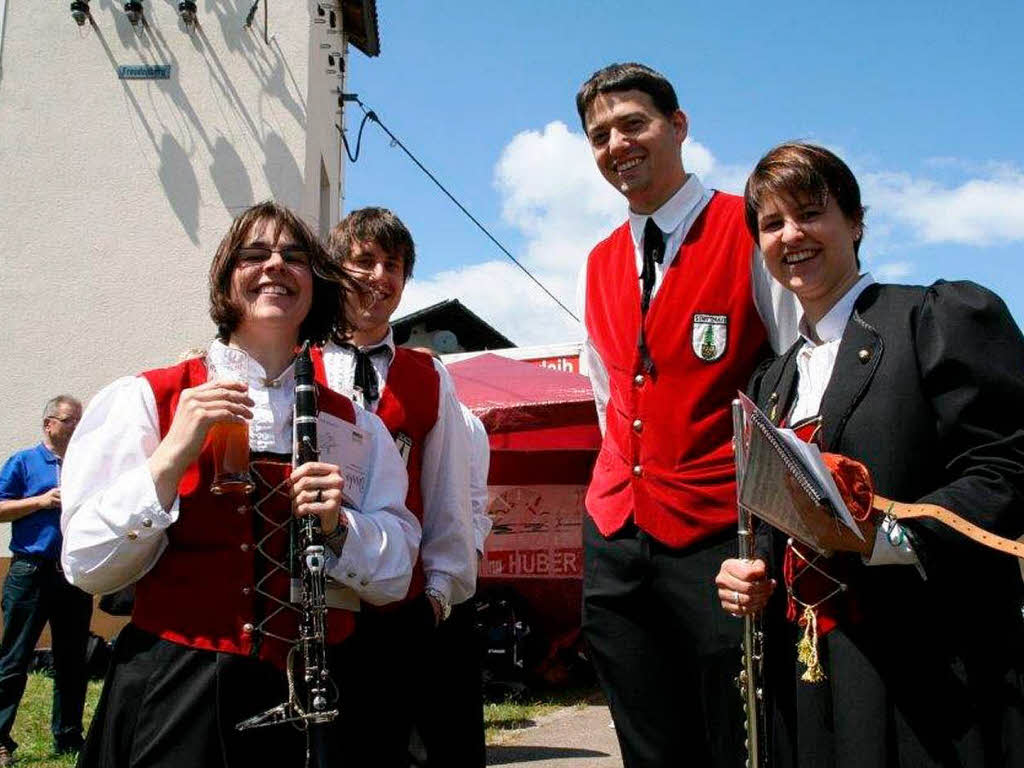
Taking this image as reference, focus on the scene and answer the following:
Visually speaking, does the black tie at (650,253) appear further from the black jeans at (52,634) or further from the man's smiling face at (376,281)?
the black jeans at (52,634)

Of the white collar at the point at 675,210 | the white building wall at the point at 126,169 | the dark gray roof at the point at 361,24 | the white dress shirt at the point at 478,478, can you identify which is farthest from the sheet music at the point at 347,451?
the dark gray roof at the point at 361,24

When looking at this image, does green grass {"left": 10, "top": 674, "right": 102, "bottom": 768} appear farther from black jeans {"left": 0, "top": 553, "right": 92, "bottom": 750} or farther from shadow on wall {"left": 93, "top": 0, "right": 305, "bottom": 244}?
shadow on wall {"left": 93, "top": 0, "right": 305, "bottom": 244}

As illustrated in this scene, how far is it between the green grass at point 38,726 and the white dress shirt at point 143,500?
423 cm

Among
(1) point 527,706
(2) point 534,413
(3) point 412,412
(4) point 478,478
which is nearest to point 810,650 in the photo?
(3) point 412,412

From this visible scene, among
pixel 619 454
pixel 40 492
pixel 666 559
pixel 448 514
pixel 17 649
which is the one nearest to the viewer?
pixel 666 559

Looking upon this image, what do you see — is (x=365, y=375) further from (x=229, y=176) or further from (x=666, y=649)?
(x=229, y=176)

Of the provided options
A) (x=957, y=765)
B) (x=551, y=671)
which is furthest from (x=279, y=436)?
(x=551, y=671)

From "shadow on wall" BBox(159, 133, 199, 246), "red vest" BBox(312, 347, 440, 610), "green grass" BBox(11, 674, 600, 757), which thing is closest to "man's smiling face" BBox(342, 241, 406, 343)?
"red vest" BBox(312, 347, 440, 610)

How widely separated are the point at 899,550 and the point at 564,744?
4613mm

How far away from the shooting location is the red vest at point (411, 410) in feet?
9.16

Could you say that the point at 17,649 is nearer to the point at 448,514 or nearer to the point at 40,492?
the point at 40,492

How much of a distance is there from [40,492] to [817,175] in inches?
222

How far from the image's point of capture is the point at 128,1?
36.8ft

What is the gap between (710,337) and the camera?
2.58m
